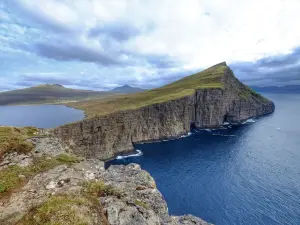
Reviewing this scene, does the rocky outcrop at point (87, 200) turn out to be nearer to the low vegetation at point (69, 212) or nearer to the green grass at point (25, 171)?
the low vegetation at point (69, 212)

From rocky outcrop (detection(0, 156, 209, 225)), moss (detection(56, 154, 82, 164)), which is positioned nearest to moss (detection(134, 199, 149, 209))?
rocky outcrop (detection(0, 156, 209, 225))

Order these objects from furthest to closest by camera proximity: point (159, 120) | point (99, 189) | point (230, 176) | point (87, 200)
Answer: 1. point (159, 120)
2. point (230, 176)
3. point (99, 189)
4. point (87, 200)

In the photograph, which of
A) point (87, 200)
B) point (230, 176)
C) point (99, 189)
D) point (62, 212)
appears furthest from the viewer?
point (230, 176)

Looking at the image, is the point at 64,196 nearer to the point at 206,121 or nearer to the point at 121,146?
the point at 121,146

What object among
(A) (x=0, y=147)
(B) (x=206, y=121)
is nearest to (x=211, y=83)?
(B) (x=206, y=121)

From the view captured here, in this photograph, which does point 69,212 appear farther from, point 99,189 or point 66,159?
point 66,159

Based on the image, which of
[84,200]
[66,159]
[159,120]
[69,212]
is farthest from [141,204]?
[159,120]
